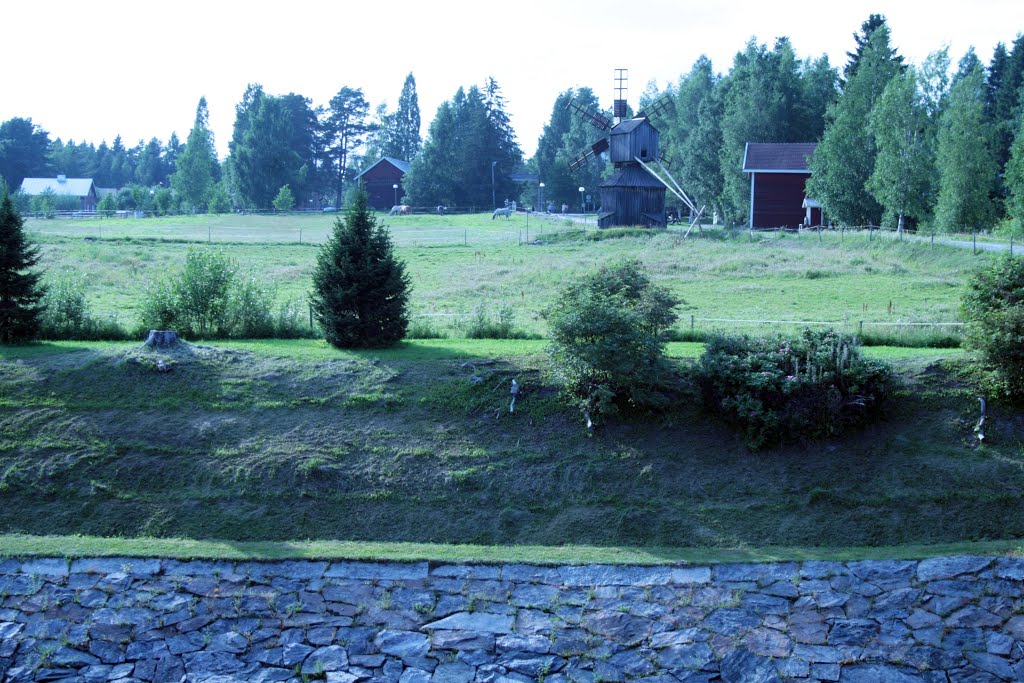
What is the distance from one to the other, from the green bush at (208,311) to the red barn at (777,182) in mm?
45805

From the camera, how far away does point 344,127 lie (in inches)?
4338

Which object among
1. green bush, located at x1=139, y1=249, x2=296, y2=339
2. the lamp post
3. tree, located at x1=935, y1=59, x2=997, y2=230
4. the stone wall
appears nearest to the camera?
the stone wall

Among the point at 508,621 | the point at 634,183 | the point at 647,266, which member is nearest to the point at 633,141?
the point at 634,183

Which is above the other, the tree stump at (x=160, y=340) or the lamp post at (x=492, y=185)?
the lamp post at (x=492, y=185)

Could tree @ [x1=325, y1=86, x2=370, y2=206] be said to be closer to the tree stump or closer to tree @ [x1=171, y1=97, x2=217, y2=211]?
tree @ [x1=171, y1=97, x2=217, y2=211]

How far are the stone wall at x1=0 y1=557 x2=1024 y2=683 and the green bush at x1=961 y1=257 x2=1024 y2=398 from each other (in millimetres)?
4296

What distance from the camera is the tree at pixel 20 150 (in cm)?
9988

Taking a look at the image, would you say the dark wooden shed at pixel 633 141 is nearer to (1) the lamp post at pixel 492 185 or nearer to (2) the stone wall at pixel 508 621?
(1) the lamp post at pixel 492 185

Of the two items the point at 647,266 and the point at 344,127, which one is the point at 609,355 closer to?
the point at 647,266

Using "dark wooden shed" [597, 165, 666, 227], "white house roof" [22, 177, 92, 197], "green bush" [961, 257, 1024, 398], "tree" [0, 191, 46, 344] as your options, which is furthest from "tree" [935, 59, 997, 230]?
"white house roof" [22, 177, 92, 197]

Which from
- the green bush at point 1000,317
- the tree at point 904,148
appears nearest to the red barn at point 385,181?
the tree at point 904,148

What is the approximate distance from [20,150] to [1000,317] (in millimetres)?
105464

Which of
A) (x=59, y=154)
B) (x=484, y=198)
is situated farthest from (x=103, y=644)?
(x=59, y=154)

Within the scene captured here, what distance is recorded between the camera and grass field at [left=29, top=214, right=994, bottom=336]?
25297 millimetres
